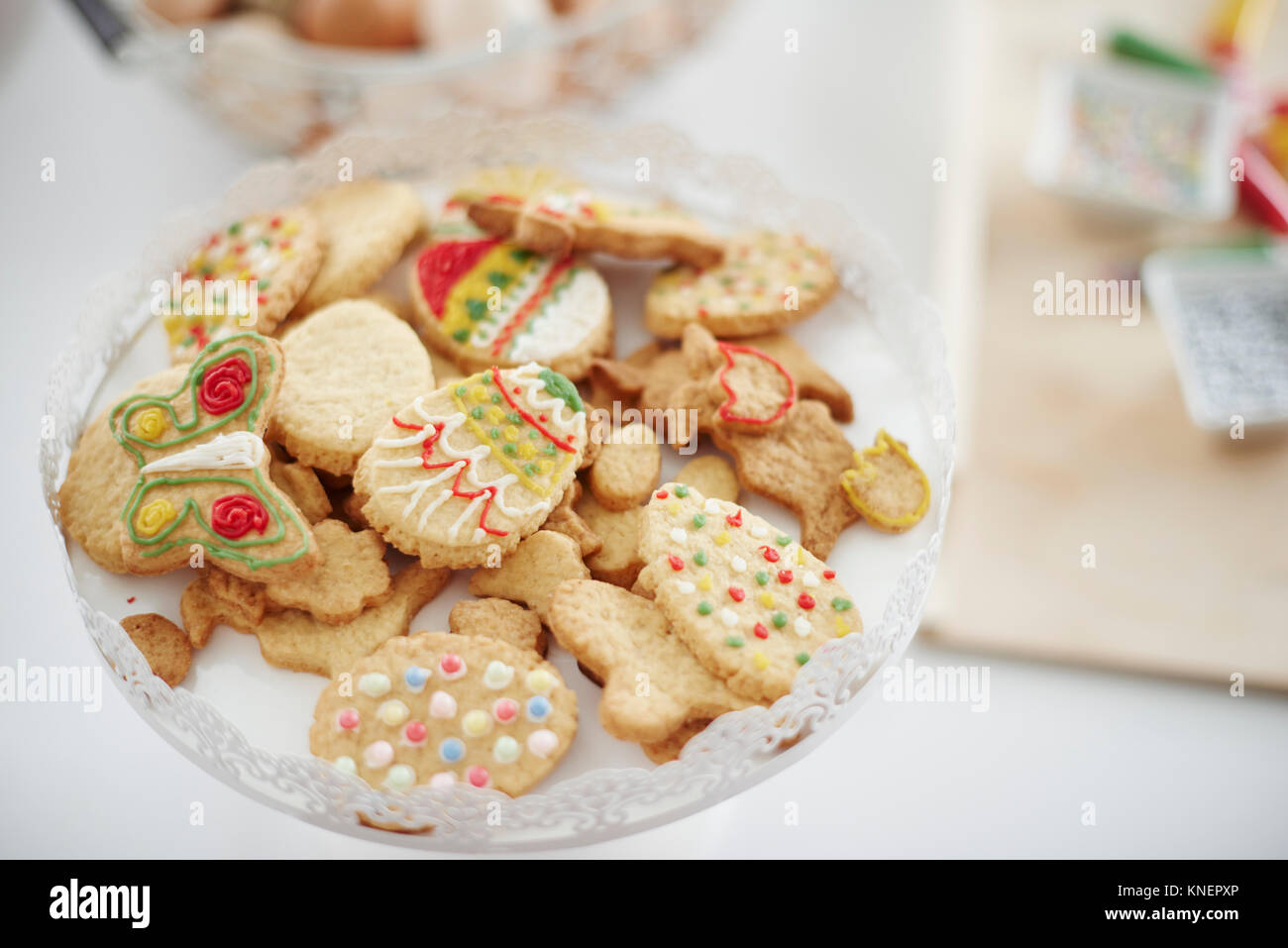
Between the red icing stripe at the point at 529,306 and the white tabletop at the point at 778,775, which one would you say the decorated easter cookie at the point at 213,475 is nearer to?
the red icing stripe at the point at 529,306

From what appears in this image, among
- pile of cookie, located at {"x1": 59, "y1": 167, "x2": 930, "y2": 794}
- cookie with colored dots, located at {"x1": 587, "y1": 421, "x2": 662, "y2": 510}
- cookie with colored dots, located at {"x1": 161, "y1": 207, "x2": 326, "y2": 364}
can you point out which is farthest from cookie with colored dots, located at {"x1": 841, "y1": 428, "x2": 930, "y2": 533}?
cookie with colored dots, located at {"x1": 161, "y1": 207, "x2": 326, "y2": 364}

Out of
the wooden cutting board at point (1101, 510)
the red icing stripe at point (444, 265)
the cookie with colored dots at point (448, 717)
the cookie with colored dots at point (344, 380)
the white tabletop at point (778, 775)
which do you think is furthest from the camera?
the wooden cutting board at point (1101, 510)

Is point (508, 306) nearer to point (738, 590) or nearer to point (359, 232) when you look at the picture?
point (359, 232)

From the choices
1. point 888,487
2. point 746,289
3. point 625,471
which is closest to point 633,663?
point 625,471

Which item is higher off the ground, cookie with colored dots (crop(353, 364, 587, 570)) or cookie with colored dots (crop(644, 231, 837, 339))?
cookie with colored dots (crop(644, 231, 837, 339))

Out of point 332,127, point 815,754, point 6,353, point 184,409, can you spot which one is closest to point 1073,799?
point 815,754

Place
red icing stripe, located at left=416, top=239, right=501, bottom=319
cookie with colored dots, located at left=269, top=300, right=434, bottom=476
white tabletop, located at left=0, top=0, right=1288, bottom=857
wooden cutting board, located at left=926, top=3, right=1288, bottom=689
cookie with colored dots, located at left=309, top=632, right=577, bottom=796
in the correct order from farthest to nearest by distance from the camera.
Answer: wooden cutting board, located at left=926, top=3, right=1288, bottom=689 < white tabletop, located at left=0, top=0, right=1288, bottom=857 < red icing stripe, located at left=416, top=239, right=501, bottom=319 < cookie with colored dots, located at left=269, top=300, right=434, bottom=476 < cookie with colored dots, located at left=309, top=632, right=577, bottom=796

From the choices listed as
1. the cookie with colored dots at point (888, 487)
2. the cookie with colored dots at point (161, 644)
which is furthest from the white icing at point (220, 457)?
the cookie with colored dots at point (888, 487)

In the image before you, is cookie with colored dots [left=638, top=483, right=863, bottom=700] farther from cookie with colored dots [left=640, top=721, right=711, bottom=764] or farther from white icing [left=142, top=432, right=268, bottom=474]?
white icing [left=142, top=432, right=268, bottom=474]
